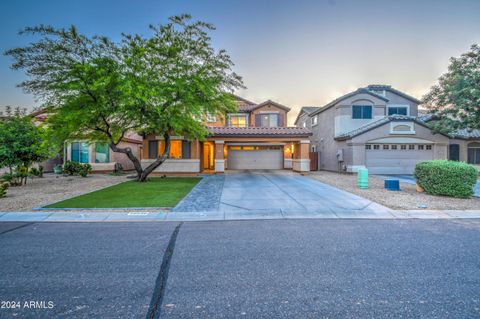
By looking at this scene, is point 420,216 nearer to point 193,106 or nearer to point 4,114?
point 193,106

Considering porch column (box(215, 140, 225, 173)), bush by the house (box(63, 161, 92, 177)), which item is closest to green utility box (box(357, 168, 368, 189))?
porch column (box(215, 140, 225, 173))

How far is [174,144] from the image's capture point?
18.5m

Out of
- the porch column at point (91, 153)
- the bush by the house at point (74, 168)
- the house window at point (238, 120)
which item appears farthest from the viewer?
the house window at point (238, 120)

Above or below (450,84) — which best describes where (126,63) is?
below

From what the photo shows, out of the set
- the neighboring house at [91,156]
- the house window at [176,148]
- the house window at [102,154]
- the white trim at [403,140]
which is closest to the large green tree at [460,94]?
the white trim at [403,140]

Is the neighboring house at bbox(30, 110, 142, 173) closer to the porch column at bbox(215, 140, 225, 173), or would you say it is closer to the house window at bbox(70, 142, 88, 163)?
the house window at bbox(70, 142, 88, 163)

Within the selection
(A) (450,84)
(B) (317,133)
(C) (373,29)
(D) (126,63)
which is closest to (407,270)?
(D) (126,63)

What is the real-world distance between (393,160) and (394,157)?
269 millimetres

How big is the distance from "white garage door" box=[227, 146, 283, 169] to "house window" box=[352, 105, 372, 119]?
28.3ft

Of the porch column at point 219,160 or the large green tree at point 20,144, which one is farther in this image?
the porch column at point 219,160

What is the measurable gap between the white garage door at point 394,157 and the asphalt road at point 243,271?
14.0 m

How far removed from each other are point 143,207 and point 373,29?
1985 centimetres

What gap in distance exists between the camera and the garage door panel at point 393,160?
18.5 metres

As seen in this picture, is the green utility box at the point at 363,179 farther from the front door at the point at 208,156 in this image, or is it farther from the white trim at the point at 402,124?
the front door at the point at 208,156
